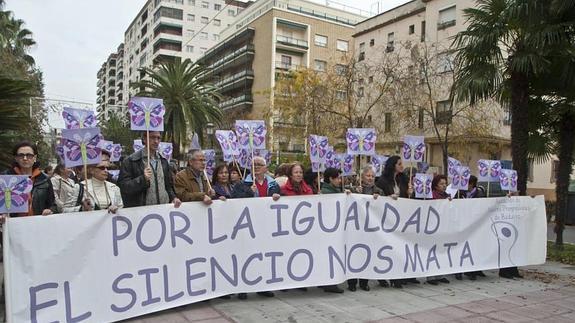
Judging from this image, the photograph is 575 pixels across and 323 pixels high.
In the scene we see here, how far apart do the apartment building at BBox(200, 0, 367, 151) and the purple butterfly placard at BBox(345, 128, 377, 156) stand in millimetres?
42061

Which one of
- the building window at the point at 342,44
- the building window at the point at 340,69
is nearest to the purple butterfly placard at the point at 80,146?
the building window at the point at 340,69

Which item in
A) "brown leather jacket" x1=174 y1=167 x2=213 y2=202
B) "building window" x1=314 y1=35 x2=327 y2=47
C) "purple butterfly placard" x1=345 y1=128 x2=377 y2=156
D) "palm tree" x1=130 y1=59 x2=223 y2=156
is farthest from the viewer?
"building window" x1=314 y1=35 x2=327 y2=47

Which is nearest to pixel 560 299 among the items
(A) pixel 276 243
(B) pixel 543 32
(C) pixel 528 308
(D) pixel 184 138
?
(C) pixel 528 308

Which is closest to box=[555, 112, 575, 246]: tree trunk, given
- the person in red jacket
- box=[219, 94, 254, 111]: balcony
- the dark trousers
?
the dark trousers

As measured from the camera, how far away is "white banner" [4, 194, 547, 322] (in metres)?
4.14

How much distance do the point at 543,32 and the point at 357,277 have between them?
5.73 metres

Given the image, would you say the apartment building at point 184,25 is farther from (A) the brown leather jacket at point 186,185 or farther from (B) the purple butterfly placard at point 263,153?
(A) the brown leather jacket at point 186,185

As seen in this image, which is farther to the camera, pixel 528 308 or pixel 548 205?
pixel 548 205

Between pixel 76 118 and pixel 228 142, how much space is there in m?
2.47

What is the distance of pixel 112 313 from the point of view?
4414 millimetres

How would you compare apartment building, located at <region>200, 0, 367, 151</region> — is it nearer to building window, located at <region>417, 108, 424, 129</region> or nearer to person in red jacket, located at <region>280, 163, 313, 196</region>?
building window, located at <region>417, 108, 424, 129</region>

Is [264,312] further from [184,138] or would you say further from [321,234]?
[184,138]

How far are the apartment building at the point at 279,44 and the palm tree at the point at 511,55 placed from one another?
129 feet

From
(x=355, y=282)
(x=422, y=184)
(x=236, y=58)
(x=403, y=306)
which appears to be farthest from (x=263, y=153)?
(x=236, y=58)
